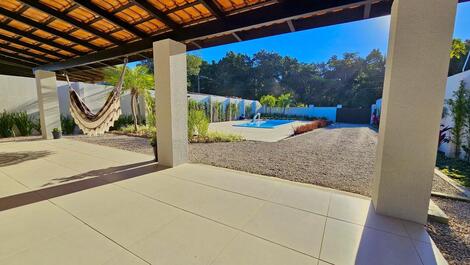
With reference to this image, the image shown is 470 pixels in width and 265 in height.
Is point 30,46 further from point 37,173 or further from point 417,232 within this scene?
point 417,232

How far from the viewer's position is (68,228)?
1887mm

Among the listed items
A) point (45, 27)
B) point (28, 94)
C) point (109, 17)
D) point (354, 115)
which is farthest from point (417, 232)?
point (354, 115)

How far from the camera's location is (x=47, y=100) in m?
6.94

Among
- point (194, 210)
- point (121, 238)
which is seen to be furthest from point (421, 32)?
point (121, 238)

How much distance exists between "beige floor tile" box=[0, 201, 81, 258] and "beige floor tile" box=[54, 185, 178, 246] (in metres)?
0.12

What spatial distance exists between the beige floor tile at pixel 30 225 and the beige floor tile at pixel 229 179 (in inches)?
62.5

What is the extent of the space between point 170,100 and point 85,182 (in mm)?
1907

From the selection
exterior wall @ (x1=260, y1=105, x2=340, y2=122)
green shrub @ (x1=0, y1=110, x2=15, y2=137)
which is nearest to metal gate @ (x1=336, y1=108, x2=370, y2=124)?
exterior wall @ (x1=260, y1=105, x2=340, y2=122)

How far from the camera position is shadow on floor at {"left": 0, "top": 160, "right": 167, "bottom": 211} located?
8.11 ft

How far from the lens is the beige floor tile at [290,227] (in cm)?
170

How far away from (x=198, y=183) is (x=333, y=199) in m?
1.91

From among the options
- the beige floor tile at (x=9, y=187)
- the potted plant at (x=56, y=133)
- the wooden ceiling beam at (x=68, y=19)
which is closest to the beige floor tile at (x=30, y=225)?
the beige floor tile at (x=9, y=187)

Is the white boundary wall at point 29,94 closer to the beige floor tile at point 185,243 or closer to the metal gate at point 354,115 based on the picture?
the beige floor tile at point 185,243

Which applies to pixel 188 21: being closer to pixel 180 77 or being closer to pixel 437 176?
pixel 180 77
